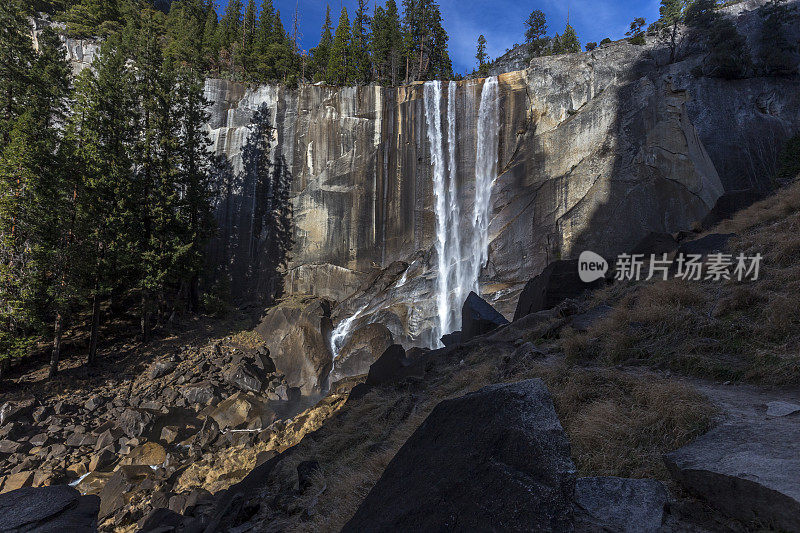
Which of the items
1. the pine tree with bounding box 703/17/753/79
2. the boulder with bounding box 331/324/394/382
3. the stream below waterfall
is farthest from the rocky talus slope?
the pine tree with bounding box 703/17/753/79

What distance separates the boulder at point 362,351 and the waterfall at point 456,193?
4891 mm

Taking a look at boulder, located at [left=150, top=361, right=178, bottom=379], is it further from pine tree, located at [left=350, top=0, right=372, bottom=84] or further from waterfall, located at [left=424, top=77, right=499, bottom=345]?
pine tree, located at [left=350, top=0, right=372, bottom=84]

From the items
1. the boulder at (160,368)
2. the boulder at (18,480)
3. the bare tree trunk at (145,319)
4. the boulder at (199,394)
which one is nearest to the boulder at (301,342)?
the boulder at (199,394)

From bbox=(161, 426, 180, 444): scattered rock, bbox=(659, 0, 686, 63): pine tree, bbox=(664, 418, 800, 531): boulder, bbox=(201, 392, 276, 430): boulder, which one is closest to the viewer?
bbox=(664, 418, 800, 531): boulder

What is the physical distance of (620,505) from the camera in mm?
2744

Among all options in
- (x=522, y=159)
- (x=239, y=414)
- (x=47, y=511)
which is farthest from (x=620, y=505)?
(x=522, y=159)

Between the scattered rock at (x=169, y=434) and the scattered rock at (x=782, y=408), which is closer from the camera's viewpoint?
the scattered rock at (x=782, y=408)

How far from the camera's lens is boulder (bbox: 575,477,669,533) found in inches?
100

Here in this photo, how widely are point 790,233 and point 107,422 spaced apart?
21.8 m

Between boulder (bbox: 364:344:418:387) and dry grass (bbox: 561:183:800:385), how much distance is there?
579cm

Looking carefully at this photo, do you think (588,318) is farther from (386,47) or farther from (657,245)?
(386,47)

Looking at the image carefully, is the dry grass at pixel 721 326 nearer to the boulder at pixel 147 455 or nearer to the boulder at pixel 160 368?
the boulder at pixel 147 455

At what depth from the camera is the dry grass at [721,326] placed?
5070 millimetres

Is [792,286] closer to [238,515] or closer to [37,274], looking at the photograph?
[238,515]
